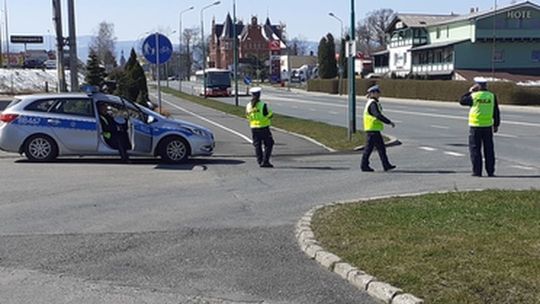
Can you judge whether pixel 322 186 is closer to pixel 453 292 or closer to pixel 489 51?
pixel 453 292

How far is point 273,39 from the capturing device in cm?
16000

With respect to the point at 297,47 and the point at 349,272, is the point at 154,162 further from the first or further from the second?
the point at 297,47

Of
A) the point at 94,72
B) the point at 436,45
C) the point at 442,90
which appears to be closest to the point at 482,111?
the point at 94,72

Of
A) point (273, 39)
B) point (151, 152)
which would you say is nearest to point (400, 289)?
point (151, 152)

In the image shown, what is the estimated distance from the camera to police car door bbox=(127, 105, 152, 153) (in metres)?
15.6

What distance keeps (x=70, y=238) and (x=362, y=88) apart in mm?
65420

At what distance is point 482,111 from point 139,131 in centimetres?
701

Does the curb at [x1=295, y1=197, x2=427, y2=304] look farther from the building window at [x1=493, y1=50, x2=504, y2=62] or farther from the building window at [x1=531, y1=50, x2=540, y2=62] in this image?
the building window at [x1=531, y1=50, x2=540, y2=62]

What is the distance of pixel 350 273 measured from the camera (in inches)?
250

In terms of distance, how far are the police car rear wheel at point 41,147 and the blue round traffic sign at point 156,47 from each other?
372 cm

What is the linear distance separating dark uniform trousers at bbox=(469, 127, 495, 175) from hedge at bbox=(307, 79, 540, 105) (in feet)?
119

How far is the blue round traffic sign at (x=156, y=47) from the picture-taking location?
1828 centimetres

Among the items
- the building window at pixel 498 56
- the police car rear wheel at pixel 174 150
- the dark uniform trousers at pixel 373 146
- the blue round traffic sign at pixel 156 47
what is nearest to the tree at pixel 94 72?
the blue round traffic sign at pixel 156 47

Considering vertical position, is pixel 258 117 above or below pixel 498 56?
below
